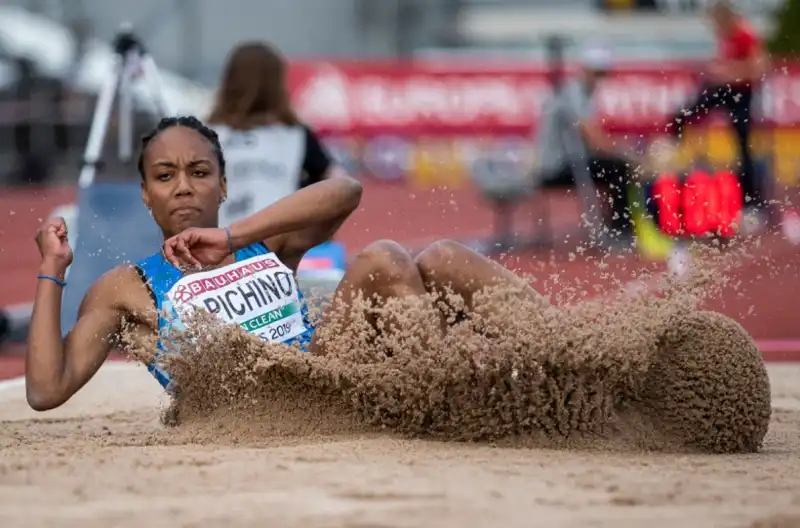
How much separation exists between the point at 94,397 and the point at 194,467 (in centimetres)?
256

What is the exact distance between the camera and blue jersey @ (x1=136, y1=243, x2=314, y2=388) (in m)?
4.17

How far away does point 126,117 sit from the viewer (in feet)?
27.5

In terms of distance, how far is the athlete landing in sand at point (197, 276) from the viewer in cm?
407

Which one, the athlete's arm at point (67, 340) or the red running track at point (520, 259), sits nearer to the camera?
the athlete's arm at point (67, 340)

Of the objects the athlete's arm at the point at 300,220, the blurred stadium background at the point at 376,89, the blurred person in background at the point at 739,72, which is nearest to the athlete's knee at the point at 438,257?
the athlete's arm at the point at 300,220

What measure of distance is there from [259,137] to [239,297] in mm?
3085

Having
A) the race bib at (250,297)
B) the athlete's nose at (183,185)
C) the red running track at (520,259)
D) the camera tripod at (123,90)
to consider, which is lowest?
the red running track at (520,259)

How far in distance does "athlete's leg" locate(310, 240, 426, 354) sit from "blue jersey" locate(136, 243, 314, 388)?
0.18 m

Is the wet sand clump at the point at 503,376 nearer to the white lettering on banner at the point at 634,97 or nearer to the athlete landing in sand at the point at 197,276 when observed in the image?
the athlete landing in sand at the point at 197,276

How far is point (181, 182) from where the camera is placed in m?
4.34

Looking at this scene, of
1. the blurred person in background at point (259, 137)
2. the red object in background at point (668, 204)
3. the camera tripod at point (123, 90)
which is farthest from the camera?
the camera tripod at point (123, 90)

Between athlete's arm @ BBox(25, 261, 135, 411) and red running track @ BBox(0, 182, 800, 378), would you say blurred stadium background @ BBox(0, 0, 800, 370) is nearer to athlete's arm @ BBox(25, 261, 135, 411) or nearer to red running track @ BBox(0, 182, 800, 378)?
red running track @ BBox(0, 182, 800, 378)

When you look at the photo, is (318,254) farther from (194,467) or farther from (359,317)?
(194,467)

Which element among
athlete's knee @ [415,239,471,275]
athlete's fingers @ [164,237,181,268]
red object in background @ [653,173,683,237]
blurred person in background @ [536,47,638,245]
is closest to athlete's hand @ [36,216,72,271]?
athlete's fingers @ [164,237,181,268]
